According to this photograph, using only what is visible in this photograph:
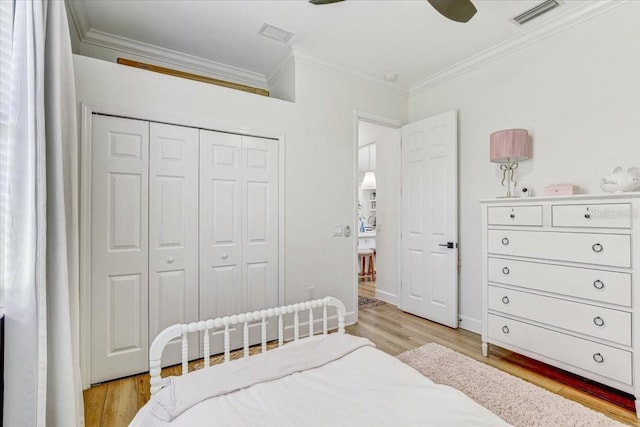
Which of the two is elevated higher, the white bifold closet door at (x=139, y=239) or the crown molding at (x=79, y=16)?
the crown molding at (x=79, y=16)

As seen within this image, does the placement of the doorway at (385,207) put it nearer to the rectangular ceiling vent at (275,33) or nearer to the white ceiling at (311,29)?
the white ceiling at (311,29)

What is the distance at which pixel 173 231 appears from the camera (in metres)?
2.53

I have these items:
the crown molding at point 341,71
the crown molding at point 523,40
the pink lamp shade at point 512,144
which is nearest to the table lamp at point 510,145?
the pink lamp shade at point 512,144

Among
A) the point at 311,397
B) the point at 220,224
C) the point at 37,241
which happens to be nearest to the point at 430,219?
the point at 220,224

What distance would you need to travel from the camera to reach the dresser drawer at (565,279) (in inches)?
76.4

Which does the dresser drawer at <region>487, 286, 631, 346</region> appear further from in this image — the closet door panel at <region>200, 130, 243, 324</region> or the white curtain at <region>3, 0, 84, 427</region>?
the white curtain at <region>3, 0, 84, 427</region>

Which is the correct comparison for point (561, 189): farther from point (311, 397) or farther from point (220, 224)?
point (220, 224)

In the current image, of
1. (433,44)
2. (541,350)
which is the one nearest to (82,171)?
(433,44)

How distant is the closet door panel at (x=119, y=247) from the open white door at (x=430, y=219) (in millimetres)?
2829

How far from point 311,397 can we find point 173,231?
6.20ft

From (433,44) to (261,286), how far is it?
9.29 feet

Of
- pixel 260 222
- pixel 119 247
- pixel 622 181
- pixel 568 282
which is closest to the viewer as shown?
pixel 622 181

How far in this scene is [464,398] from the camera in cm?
114

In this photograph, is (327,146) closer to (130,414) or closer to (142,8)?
(142,8)
